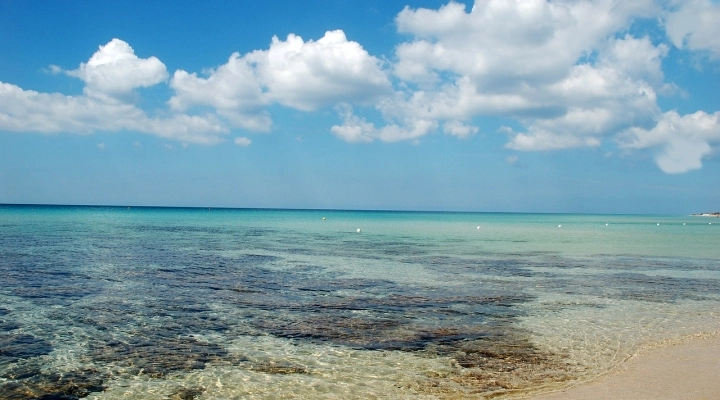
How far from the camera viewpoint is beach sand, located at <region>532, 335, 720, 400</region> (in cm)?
817

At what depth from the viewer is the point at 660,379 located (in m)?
8.98

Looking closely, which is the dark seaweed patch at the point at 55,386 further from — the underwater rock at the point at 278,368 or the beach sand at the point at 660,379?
the beach sand at the point at 660,379

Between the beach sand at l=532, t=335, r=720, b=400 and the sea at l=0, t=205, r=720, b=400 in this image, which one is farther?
the sea at l=0, t=205, r=720, b=400

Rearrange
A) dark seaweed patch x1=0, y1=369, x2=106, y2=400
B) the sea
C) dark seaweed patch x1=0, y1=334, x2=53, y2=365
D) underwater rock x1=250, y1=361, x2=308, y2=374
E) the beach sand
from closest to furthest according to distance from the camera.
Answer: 1. dark seaweed patch x1=0, y1=369, x2=106, y2=400
2. the beach sand
3. the sea
4. underwater rock x1=250, y1=361, x2=308, y2=374
5. dark seaweed patch x1=0, y1=334, x2=53, y2=365

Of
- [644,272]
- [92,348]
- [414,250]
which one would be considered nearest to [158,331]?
[92,348]

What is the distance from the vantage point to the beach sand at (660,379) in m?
8.17

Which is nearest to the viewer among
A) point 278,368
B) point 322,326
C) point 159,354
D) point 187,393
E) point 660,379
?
point 187,393

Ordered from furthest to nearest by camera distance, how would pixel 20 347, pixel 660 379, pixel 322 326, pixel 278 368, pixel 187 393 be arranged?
1. pixel 322 326
2. pixel 20 347
3. pixel 278 368
4. pixel 660 379
5. pixel 187 393

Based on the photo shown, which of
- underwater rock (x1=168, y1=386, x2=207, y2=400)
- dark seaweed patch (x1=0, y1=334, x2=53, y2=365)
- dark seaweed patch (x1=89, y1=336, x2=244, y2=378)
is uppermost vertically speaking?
dark seaweed patch (x1=0, y1=334, x2=53, y2=365)

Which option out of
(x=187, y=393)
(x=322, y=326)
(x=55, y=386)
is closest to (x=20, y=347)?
(x=55, y=386)

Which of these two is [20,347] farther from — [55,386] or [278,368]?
[278,368]

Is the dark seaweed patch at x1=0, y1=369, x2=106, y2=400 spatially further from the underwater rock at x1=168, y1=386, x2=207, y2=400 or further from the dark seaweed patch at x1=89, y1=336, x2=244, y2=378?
the underwater rock at x1=168, y1=386, x2=207, y2=400

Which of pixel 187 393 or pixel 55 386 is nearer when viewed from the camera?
pixel 187 393

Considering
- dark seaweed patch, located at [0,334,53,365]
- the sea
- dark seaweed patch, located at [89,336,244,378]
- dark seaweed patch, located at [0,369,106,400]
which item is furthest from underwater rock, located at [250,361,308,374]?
dark seaweed patch, located at [0,334,53,365]
